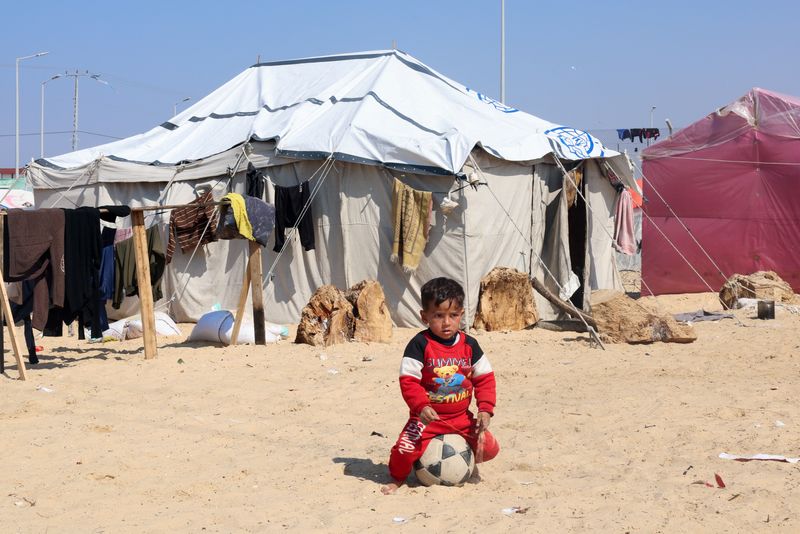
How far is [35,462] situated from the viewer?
212 inches

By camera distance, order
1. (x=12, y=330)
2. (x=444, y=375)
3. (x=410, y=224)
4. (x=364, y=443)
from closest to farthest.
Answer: (x=444, y=375)
(x=364, y=443)
(x=12, y=330)
(x=410, y=224)

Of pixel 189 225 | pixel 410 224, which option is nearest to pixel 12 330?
pixel 189 225

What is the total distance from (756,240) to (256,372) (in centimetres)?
1018

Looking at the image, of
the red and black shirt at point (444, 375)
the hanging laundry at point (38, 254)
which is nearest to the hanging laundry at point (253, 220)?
the hanging laundry at point (38, 254)

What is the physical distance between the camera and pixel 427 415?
179 inches

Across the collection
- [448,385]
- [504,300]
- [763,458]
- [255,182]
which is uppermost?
[255,182]

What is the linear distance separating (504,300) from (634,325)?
75.3 inches

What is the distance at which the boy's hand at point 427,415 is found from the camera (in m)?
4.56

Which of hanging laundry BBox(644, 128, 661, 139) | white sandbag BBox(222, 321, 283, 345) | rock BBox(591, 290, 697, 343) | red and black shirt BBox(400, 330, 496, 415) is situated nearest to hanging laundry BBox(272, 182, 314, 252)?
white sandbag BBox(222, 321, 283, 345)

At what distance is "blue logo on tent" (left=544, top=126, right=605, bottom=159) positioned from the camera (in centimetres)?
1223

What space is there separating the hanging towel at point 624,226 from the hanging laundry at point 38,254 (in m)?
8.02

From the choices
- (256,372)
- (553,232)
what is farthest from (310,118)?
(256,372)

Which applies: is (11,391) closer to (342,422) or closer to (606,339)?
(342,422)

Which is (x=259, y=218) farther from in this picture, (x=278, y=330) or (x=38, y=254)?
(x=38, y=254)
